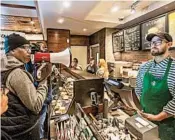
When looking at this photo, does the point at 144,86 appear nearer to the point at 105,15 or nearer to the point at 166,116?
the point at 166,116

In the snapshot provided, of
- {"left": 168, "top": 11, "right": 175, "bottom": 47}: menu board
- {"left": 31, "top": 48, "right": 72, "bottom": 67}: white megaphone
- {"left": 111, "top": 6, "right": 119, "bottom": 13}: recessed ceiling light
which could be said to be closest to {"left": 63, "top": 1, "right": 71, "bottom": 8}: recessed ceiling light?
{"left": 111, "top": 6, "right": 119, "bottom": 13}: recessed ceiling light

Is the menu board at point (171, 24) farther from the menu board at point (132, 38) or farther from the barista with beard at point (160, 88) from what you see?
the barista with beard at point (160, 88)

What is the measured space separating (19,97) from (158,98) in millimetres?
1153

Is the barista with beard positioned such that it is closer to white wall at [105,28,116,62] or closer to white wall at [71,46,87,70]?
white wall at [105,28,116,62]

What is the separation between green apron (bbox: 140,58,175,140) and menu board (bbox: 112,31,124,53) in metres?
4.20

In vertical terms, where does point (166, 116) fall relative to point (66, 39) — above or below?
below

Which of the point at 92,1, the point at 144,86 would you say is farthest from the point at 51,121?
the point at 92,1

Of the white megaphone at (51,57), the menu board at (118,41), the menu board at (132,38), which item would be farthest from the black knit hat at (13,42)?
the menu board at (118,41)

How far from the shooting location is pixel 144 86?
171 cm

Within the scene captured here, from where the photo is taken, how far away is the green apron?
4.91 feet

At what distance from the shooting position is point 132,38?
199 inches

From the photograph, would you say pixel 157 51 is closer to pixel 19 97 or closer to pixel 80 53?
pixel 19 97

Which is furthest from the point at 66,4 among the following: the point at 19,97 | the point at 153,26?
the point at 19,97

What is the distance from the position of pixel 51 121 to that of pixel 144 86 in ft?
3.05
